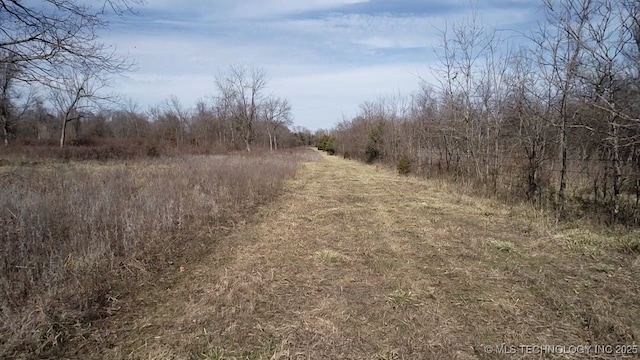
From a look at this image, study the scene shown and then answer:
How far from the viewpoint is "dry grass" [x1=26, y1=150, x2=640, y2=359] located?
2.88 meters

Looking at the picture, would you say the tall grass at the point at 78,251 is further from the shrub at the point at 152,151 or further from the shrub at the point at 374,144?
the shrub at the point at 152,151

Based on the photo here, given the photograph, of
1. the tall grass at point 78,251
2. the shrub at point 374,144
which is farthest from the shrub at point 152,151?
the tall grass at point 78,251

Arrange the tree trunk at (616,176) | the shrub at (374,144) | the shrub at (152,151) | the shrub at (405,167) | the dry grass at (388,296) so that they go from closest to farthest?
the dry grass at (388,296) < the tree trunk at (616,176) < the shrub at (405,167) < the shrub at (374,144) < the shrub at (152,151)

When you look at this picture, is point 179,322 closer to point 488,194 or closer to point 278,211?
point 278,211

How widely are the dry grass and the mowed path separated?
0.05ft

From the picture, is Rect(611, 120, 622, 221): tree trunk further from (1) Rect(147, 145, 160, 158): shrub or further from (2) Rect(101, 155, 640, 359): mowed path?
(1) Rect(147, 145, 160, 158): shrub

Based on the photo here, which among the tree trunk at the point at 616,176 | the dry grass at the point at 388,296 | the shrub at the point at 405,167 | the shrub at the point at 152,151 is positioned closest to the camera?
the dry grass at the point at 388,296

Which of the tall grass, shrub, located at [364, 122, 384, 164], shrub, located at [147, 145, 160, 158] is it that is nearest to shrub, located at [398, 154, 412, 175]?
shrub, located at [364, 122, 384, 164]

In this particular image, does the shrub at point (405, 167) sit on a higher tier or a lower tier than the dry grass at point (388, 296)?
higher

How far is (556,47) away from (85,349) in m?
10.9

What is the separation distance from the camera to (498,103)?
42.2 feet

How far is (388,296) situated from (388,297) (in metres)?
0.03

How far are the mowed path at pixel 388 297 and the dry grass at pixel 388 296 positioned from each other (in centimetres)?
2

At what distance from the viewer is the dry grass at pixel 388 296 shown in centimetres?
288
